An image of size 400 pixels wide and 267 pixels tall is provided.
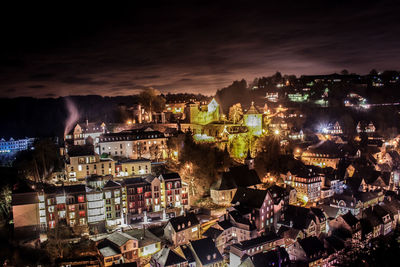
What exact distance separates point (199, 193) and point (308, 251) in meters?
14.1

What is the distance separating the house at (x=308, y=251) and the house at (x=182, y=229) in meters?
9.17

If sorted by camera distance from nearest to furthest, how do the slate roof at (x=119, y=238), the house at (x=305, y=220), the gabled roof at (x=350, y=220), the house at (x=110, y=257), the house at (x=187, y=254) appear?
the house at (x=187, y=254) → the house at (x=110, y=257) → the slate roof at (x=119, y=238) → the house at (x=305, y=220) → the gabled roof at (x=350, y=220)

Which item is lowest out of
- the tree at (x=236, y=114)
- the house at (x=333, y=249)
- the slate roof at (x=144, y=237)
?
the house at (x=333, y=249)

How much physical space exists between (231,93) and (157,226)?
2626 inches

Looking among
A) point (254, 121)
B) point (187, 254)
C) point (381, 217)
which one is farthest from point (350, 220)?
point (254, 121)

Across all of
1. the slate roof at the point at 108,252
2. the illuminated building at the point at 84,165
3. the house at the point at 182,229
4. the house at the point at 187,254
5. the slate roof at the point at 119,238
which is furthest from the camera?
the illuminated building at the point at 84,165

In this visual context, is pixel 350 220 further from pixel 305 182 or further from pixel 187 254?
pixel 187 254

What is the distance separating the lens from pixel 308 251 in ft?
94.6

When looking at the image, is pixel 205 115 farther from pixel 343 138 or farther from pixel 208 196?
pixel 343 138

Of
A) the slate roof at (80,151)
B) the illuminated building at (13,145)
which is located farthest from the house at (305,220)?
the illuminated building at (13,145)

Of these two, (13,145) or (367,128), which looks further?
(367,128)

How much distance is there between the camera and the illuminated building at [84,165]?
116ft

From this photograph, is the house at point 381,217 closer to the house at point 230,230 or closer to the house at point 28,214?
the house at point 230,230

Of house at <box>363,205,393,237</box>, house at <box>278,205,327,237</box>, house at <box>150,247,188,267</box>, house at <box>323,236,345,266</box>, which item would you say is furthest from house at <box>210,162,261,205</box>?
house at <box>363,205,393,237</box>
